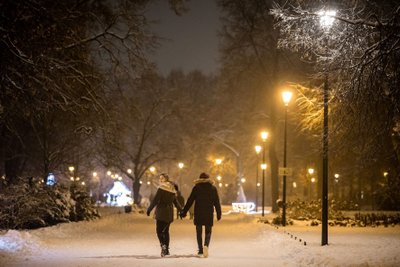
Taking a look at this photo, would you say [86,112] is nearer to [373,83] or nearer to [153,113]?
[373,83]

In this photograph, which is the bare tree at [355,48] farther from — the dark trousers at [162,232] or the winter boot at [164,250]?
the winter boot at [164,250]

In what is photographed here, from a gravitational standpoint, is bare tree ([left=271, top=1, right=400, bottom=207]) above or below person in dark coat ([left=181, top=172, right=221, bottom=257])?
above

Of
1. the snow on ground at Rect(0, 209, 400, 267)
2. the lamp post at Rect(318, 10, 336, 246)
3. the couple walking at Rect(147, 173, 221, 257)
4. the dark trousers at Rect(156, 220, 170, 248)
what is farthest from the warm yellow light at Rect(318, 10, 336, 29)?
the dark trousers at Rect(156, 220, 170, 248)

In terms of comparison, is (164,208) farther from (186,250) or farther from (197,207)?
(186,250)

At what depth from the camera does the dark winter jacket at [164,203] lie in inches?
603

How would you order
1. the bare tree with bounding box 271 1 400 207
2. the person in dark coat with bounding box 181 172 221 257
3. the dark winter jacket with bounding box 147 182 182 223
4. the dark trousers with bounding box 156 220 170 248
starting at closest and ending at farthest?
the bare tree with bounding box 271 1 400 207 → the person in dark coat with bounding box 181 172 221 257 → the dark trousers with bounding box 156 220 170 248 → the dark winter jacket with bounding box 147 182 182 223

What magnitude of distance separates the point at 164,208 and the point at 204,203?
109cm

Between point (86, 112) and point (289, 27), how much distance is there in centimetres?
893

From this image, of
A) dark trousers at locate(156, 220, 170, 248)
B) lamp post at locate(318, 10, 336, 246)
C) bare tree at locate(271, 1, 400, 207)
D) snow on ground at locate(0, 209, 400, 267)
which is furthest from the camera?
dark trousers at locate(156, 220, 170, 248)

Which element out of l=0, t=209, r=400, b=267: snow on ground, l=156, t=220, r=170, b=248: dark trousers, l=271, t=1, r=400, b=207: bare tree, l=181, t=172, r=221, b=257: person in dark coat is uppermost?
l=271, t=1, r=400, b=207: bare tree

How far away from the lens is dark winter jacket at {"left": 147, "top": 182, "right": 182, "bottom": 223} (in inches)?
603

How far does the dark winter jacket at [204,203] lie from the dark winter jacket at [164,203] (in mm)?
487

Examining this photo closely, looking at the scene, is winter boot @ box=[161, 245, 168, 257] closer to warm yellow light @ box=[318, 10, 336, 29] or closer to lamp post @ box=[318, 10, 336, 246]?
lamp post @ box=[318, 10, 336, 246]

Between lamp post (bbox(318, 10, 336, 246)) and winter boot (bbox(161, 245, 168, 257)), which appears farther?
winter boot (bbox(161, 245, 168, 257))
